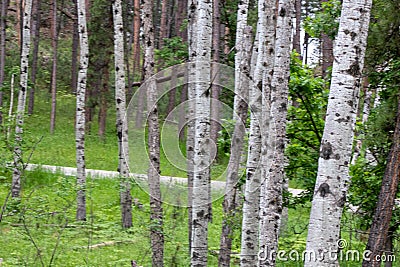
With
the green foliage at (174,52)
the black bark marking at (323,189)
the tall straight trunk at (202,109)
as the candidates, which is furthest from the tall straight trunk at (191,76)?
the green foliage at (174,52)

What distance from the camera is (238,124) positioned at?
30.8 feet

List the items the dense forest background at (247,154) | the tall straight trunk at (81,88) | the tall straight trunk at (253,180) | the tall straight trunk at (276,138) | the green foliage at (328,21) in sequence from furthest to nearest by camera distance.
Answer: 1. the tall straight trunk at (81,88)
2. the green foliage at (328,21)
3. the tall straight trunk at (253,180)
4. the tall straight trunk at (276,138)
5. the dense forest background at (247,154)

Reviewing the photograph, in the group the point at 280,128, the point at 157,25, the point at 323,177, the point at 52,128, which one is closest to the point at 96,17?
the point at 52,128

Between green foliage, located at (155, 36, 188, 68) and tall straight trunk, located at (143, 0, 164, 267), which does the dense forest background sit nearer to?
tall straight trunk, located at (143, 0, 164, 267)

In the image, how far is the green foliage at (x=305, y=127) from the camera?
31.4 ft

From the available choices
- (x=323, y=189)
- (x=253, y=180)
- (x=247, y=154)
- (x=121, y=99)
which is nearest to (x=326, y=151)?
(x=323, y=189)

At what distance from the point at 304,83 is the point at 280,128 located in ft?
6.50

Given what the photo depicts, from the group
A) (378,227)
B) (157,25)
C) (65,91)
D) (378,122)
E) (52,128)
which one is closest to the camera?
(378,227)

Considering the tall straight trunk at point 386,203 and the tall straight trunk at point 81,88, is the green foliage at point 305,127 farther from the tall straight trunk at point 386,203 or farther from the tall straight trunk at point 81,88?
the tall straight trunk at point 81,88

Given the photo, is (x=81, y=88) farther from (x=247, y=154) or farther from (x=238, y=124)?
(x=238, y=124)

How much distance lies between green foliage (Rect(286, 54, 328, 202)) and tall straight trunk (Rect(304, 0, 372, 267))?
16.2ft

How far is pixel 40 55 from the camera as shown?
32.8m

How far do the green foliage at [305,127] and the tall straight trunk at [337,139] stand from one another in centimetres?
492

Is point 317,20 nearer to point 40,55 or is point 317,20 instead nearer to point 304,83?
point 304,83
